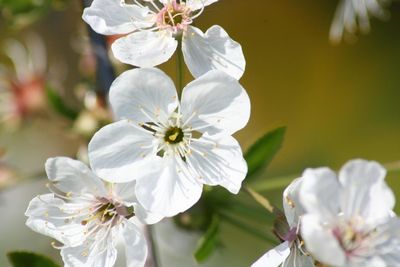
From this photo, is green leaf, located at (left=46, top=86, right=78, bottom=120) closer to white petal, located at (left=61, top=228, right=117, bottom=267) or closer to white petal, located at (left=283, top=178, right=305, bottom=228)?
white petal, located at (left=61, top=228, right=117, bottom=267)

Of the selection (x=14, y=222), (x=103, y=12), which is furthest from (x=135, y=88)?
(x=14, y=222)

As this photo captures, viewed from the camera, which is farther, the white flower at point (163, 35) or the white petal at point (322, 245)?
the white flower at point (163, 35)

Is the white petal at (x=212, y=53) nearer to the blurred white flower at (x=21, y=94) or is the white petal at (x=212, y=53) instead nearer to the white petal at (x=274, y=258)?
the white petal at (x=274, y=258)

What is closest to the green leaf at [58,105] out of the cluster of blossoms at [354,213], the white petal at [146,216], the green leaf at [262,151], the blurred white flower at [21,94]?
the blurred white flower at [21,94]

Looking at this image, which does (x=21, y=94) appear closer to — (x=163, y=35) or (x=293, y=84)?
(x=163, y=35)

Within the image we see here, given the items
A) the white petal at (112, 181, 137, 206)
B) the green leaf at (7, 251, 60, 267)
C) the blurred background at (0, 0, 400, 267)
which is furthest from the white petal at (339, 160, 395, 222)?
the blurred background at (0, 0, 400, 267)

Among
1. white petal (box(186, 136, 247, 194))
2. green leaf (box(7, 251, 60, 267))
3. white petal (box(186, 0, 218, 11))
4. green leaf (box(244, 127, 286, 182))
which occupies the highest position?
white petal (box(186, 0, 218, 11))

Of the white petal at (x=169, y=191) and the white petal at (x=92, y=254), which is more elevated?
the white petal at (x=169, y=191)

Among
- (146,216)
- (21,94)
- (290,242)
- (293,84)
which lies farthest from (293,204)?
(293,84)
